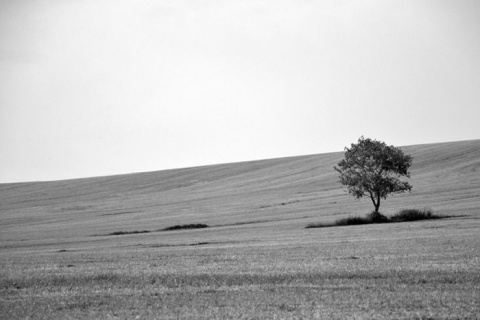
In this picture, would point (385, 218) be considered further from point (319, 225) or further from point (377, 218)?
point (319, 225)

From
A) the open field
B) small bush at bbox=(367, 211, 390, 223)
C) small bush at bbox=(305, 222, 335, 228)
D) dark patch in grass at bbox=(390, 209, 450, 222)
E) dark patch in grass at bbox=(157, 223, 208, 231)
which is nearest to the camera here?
the open field

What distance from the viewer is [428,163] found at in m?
95.1

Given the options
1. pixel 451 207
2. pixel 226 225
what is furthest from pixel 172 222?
pixel 451 207

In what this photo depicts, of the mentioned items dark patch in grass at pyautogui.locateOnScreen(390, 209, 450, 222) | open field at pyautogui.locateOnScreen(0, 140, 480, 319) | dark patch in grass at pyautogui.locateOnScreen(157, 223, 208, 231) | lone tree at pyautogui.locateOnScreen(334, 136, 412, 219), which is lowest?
dark patch in grass at pyautogui.locateOnScreen(390, 209, 450, 222)

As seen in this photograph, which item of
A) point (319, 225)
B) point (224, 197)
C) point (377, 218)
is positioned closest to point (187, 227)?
point (319, 225)

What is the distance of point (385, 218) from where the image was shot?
56750 millimetres

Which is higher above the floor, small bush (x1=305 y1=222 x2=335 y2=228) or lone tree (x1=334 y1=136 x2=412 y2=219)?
lone tree (x1=334 y1=136 x2=412 y2=219)

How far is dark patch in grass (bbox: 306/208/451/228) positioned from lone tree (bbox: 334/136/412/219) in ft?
17.1

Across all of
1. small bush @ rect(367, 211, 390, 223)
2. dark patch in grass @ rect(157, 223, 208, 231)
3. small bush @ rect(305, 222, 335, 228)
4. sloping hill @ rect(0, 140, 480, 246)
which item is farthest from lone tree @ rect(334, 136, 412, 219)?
dark patch in grass @ rect(157, 223, 208, 231)

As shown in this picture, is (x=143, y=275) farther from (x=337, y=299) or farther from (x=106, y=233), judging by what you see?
(x=106, y=233)

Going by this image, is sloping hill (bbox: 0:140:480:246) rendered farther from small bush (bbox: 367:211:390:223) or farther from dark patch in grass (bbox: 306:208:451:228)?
small bush (bbox: 367:211:390:223)

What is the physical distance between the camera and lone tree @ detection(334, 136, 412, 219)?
62562 mm

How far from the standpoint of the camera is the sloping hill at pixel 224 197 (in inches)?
2542

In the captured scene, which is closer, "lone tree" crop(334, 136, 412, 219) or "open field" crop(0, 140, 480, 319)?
"open field" crop(0, 140, 480, 319)
